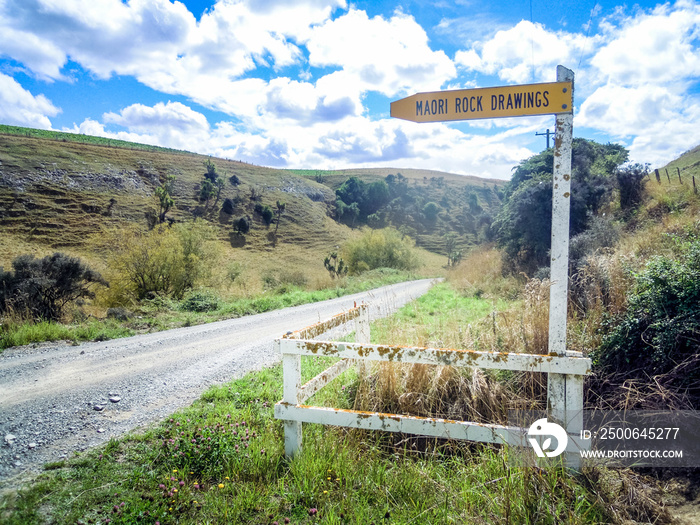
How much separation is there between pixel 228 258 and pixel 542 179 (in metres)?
37.1

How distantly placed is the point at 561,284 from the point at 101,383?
5.85 m

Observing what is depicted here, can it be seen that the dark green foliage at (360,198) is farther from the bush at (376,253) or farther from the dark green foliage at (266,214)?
the bush at (376,253)

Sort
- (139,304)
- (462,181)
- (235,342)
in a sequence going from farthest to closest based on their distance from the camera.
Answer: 1. (462,181)
2. (139,304)
3. (235,342)

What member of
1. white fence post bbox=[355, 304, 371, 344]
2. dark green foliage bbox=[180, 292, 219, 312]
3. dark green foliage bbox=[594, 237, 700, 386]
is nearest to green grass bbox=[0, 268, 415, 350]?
dark green foliage bbox=[180, 292, 219, 312]

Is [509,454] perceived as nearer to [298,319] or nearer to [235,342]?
[235,342]

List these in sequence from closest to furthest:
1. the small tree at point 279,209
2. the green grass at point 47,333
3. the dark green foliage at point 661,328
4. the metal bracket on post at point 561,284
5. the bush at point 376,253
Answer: the metal bracket on post at point 561,284, the dark green foliage at point 661,328, the green grass at point 47,333, the bush at point 376,253, the small tree at point 279,209

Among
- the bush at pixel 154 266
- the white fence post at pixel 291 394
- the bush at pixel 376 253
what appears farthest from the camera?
the bush at pixel 376 253

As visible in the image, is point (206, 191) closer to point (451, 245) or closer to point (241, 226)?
point (241, 226)

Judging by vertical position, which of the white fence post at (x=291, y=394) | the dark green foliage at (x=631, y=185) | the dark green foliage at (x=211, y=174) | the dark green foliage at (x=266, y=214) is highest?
the dark green foliage at (x=211, y=174)

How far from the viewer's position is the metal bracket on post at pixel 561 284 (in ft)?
8.86

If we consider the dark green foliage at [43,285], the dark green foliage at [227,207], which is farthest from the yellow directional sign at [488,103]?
the dark green foliage at [227,207]

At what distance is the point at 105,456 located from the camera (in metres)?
3.32

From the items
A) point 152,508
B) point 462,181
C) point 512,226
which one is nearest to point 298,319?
point 152,508

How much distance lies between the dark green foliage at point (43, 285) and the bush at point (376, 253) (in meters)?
27.1
